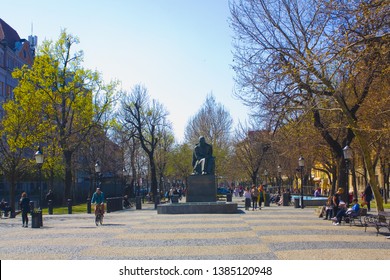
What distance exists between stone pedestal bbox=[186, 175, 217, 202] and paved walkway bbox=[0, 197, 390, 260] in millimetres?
9867

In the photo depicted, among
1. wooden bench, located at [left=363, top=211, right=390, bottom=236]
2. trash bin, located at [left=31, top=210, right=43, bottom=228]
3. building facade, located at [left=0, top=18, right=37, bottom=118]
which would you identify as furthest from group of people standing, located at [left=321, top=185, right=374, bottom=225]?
building facade, located at [left=0, top=18, right=37, bottom=118]

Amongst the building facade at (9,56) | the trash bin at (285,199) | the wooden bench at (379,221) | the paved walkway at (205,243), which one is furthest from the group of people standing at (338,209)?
the building facade at (9,56)

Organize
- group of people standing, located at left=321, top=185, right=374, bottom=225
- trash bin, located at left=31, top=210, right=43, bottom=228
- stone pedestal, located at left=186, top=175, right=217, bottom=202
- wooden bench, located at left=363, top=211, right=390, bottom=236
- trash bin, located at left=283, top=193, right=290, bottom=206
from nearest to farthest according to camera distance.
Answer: wooden bench, located at left=363, top=211, right=390, bottom=236
group of people standing, located at left=321, top=185, right=374, bottom=225
trash bin, located at left=31, top=210, right=43, bottom=228
stone pedestal, located at left=186, top=175, right=217, bottom=202
trash bin, located at left=283, top=193, right=290, bottom=206

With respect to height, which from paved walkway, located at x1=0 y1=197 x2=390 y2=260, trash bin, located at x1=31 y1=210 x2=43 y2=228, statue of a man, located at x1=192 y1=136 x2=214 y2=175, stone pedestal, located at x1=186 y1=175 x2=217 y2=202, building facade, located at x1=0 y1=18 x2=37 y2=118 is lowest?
paved walkway, located at x1=0 y1=197 x2=390 y2=260

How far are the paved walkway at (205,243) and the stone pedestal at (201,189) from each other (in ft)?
32.4

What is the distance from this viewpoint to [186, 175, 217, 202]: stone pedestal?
30.2 metres

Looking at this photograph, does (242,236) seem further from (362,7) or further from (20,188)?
(20,188)

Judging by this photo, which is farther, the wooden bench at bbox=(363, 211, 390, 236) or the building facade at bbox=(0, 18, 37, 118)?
the building facade at bbox=(0, 18, 37, 118)

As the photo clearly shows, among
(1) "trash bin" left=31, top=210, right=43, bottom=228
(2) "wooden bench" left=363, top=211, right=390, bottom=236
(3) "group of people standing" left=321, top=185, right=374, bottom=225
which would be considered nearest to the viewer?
(2) "wooden bench" left=363, top=211, right=390, bottom=236

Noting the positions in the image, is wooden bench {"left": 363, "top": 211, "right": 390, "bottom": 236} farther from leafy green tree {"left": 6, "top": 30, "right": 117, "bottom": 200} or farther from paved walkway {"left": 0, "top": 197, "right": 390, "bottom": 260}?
leafy green tree {"left": 6, "top": 30, "right": 117, "bottom": 200}

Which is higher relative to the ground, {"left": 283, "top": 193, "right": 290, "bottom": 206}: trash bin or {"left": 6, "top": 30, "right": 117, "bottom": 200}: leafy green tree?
{"left": 6, "top": 30, "right": 117, "bottom": 200}: leafy green tree

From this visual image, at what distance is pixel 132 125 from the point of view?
5319cm

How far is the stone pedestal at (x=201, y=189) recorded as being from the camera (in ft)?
99.1

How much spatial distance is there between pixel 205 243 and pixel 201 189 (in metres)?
15.9
